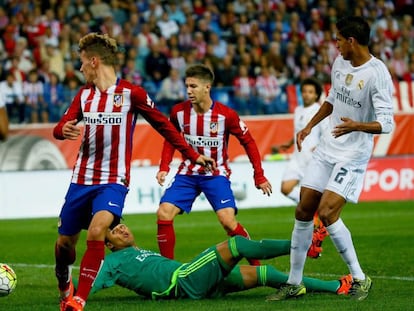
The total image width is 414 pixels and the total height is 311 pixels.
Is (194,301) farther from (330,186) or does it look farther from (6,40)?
(6,40)

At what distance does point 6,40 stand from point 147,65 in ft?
9.38

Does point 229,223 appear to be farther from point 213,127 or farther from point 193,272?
point 193,272

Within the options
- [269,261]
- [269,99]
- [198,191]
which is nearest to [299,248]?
[198,191]

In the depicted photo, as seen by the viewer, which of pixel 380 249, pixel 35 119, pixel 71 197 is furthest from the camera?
pixel 35 119

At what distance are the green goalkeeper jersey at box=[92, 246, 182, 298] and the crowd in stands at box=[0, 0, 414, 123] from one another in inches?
408

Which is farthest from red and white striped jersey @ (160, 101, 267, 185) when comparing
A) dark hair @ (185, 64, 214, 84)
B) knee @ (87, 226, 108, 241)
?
knee @ (87, 226, 108, 241)

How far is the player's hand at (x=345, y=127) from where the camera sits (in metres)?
8.15

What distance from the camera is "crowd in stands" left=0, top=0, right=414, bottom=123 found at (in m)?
20.2

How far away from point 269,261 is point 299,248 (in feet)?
11.0

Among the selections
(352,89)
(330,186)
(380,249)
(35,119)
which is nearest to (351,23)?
(352,89)

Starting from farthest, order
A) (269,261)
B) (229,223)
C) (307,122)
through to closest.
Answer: (307,122)
(269,261)
(229,223)

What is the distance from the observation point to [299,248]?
28.3 feet

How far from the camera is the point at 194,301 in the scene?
27.1 feet

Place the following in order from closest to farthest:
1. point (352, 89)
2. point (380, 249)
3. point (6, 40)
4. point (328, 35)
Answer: point (352, 89) → point (380, 249) → point (6, 40) → point (328, 35)
